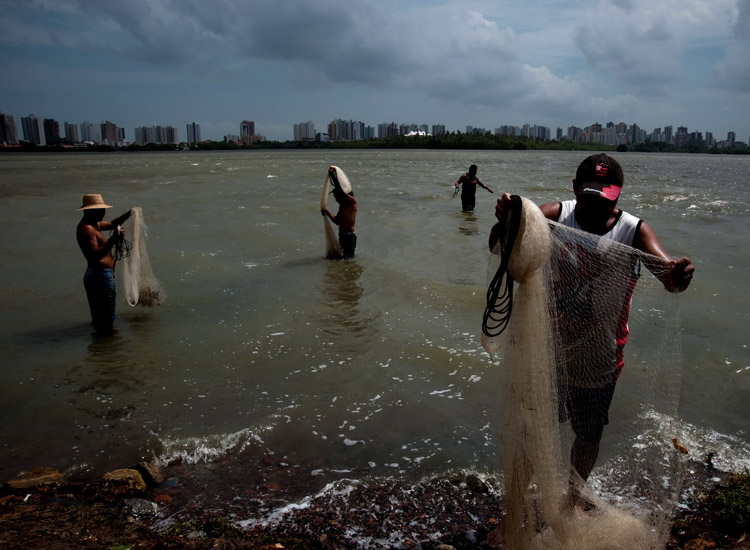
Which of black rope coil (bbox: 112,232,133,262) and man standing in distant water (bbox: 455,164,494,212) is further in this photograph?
man standing in distant water (bbox: 455,164,494,212)

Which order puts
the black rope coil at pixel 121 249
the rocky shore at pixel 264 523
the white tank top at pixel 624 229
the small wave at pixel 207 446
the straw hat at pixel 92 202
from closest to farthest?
the white tank top at pixel 624 229 → the rocky shore at pixel 264 523 → the small wave at pixel 207 446 → the straw hat at pixel 92 202 → the black rope coil at pixel 121 249

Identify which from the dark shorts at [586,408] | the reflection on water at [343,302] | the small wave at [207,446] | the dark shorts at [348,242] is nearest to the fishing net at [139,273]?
the reflection on water at [343,302]

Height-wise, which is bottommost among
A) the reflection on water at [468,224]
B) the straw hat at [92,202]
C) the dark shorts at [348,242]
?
the reflection on water at [468,224]

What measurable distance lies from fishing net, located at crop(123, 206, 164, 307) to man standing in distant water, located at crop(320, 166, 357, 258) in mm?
3474

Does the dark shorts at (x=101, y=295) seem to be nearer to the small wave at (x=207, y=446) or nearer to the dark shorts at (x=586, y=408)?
the small wave at (x=207, y=446)

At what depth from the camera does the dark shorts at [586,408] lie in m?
2.81

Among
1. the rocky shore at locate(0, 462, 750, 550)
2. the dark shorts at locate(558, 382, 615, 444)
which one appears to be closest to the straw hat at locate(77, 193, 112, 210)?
the rocky shore at locate(0, 462, 750, 550)

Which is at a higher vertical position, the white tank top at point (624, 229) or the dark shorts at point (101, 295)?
the white tank top at point (624, 229)

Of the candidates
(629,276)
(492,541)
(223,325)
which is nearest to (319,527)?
(492,541)

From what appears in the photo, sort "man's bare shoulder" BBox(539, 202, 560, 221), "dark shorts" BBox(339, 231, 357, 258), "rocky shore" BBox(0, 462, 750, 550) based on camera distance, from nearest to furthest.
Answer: "man's bare shoulder" BBox(539, 202, 560, 221), "rocky shore" BBox(0, 462, 750, 550), "dark shorts" BBox(339, 231, 357, 258)

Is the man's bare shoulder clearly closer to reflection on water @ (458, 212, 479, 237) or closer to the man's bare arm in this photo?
the man's bare arm

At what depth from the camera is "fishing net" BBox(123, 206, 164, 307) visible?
267 inches

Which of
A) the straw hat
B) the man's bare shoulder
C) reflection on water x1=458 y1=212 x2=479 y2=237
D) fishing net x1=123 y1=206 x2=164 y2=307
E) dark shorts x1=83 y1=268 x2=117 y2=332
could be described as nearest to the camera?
the man's bare shoulder

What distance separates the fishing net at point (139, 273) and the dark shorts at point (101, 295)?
41 centimetres
